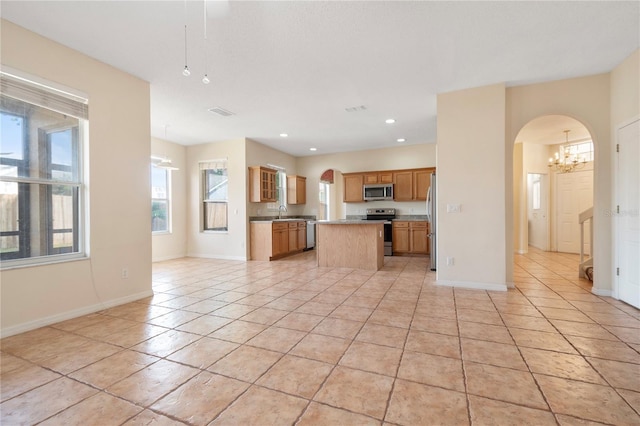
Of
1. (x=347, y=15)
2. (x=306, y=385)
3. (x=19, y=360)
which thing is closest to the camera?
(x=306, y=385)

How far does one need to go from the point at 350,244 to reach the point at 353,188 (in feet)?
8.82

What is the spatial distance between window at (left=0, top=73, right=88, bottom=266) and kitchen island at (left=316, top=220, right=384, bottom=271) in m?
3.75

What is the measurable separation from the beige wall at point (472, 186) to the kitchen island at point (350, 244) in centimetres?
140

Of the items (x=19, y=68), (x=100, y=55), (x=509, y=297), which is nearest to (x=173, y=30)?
(x=100, y=55)

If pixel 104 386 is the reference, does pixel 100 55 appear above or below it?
above

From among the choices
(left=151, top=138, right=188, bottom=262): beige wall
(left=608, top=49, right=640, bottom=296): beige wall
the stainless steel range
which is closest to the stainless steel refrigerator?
the stainless steel range

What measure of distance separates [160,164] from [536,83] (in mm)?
6279

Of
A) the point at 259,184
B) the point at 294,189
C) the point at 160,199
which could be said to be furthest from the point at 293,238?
the point at 160,199

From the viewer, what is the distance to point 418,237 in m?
6.81

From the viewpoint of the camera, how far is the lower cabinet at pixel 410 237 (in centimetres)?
675

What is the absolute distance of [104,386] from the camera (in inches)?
69.1

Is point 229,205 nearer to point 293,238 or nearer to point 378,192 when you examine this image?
point 293,238

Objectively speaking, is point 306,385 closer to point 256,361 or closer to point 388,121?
point 256,361

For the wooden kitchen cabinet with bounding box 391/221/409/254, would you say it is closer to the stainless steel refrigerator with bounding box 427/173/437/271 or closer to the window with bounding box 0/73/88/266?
the stainless steel refrigerator with bounding box 427/173/437/271
